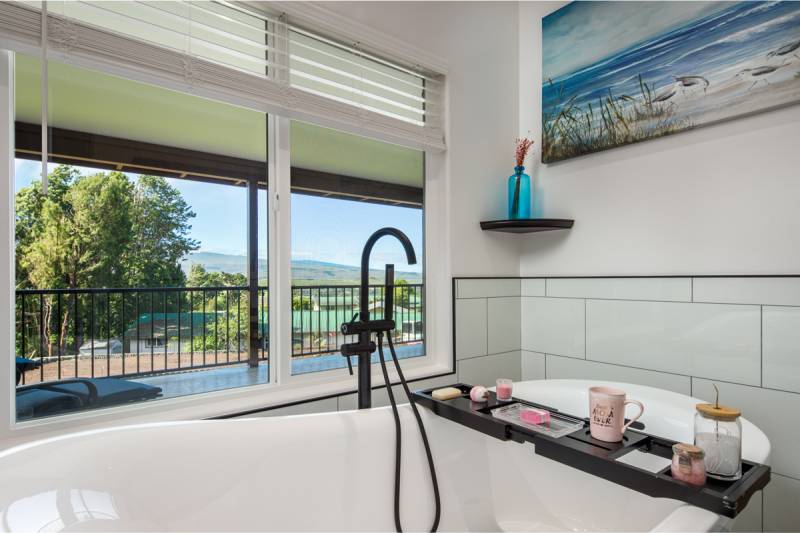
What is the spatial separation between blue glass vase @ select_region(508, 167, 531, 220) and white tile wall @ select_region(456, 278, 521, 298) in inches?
14.0

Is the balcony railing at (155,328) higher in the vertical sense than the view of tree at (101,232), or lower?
lower

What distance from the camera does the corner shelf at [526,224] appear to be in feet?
6.84

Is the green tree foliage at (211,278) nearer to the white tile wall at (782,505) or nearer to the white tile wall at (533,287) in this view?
the white tile wall at (533,287)

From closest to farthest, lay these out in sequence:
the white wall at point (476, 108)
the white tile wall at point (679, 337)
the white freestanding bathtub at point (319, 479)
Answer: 1. the white freestanding bathtub at point (319, 479)
2. the white tile wall at point (679, 337)
3. the white wall at point (476, 108)

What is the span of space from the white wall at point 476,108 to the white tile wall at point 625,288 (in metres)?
0.30

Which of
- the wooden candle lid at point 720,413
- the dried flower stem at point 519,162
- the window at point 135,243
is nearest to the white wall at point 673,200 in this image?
the dried flower stem at point 519,162

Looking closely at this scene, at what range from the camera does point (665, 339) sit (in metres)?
1.82

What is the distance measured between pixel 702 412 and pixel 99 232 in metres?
1.70

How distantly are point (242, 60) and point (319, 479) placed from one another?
1.45 m

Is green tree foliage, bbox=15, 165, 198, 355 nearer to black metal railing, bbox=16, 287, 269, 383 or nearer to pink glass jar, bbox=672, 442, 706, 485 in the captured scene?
black metal railing, bbox=16, 287, 269, 383

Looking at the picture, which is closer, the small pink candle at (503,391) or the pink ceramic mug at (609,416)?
the pink ceramic mug at (609,416)

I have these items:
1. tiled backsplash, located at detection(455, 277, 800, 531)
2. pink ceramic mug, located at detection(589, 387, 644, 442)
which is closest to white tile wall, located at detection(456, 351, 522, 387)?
tiled backsplash, located at detection(455, 277, 800, 531)

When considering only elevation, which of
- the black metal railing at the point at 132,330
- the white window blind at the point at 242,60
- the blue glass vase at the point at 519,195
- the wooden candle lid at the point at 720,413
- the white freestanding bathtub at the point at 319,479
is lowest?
the white freestanding bathtub at the point at 319,479

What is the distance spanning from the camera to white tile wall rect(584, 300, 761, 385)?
1.60 meters
